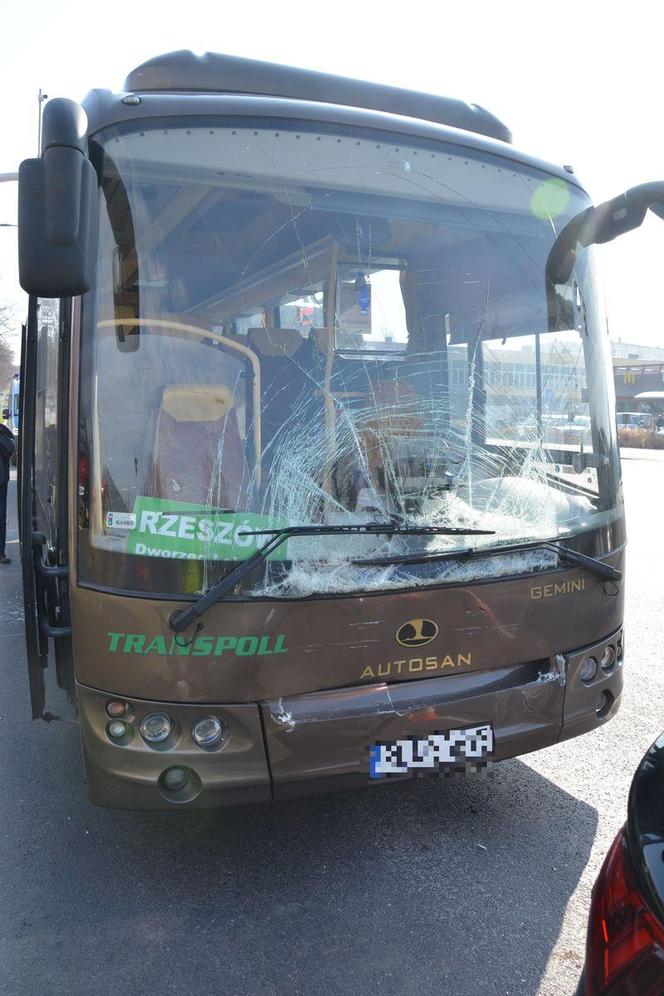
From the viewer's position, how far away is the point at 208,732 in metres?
2.77

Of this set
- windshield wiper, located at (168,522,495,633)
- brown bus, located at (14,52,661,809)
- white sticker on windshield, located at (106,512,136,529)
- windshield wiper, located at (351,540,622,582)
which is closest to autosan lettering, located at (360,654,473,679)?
brown bus, located at (14,52,661,809)

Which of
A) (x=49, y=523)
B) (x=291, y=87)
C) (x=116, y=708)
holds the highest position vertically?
(x=291, y=87)

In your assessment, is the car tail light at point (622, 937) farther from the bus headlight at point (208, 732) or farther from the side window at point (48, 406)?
the side window at point (48, 406)

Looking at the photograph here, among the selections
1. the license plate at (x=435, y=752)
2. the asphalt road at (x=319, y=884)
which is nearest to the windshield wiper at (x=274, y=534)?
the license plate at (x=435, y=752)

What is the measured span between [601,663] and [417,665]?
0.96m

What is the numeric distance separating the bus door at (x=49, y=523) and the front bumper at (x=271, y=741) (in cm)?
55

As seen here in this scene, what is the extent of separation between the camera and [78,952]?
2.67 metres

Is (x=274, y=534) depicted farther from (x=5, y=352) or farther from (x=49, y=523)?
(x=5, y=352)

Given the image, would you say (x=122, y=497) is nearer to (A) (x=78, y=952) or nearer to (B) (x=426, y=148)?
(A) (x=78, y=952)

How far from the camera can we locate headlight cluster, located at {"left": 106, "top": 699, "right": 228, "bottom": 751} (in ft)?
9.01

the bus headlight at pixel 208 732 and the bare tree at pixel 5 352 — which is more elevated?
the bare tree at pixel 5 352

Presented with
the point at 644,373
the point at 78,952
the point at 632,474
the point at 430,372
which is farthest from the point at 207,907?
the point at 644,373

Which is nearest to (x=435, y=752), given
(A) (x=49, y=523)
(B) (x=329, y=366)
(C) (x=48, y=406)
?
(B) (x=329, y=366)

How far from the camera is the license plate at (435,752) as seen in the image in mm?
2883
